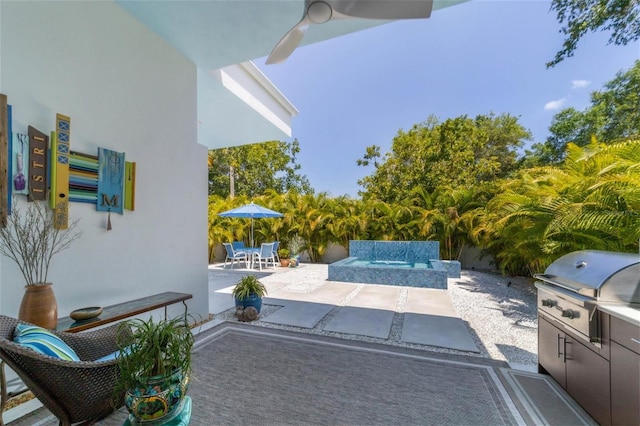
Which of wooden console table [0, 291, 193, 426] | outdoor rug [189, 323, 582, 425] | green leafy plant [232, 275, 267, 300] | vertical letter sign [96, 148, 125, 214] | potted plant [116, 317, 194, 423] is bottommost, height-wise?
outdoor rug [189, 323, 582, 425]

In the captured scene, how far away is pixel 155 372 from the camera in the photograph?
4.76ft

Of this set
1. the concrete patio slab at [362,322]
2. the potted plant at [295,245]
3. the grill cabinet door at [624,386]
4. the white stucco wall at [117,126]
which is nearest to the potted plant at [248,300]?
the white stucco wall at [117,126]

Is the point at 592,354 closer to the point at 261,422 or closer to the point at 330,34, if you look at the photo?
the point at 261,422

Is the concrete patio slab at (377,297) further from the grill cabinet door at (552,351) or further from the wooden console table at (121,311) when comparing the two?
the wooden console table at (121,311)

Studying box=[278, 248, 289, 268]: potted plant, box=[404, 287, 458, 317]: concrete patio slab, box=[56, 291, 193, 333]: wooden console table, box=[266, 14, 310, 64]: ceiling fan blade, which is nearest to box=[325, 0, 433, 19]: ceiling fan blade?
box=[266, 14, 310, 64]: ceiling fan blade

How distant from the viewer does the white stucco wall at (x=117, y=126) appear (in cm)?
250

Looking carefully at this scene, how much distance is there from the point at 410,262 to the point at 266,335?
6128 mm

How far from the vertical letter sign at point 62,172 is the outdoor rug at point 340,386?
2.09m

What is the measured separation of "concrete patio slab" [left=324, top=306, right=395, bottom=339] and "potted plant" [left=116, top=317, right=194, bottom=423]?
2696mm

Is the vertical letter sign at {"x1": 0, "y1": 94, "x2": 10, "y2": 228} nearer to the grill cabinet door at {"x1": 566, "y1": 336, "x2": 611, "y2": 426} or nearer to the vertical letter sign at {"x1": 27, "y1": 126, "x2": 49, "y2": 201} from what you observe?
the vertical letter sign at {"x1": 27, "y1": 126, "x2": 49, "y2": 201}

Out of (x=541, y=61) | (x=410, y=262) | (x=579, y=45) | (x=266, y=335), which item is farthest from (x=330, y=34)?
(x=410, y=262)

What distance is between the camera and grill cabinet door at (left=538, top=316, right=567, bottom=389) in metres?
2.34

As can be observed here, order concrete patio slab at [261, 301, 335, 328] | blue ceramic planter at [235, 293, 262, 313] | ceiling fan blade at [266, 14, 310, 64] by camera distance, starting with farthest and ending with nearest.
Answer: blue ceramic planter at [235, 293, 262, 313]
concrete patio slab at [261, 301, 335, 328]
ceiling fan blade at [266, 14, 310, 64]

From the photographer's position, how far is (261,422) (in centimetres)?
203
